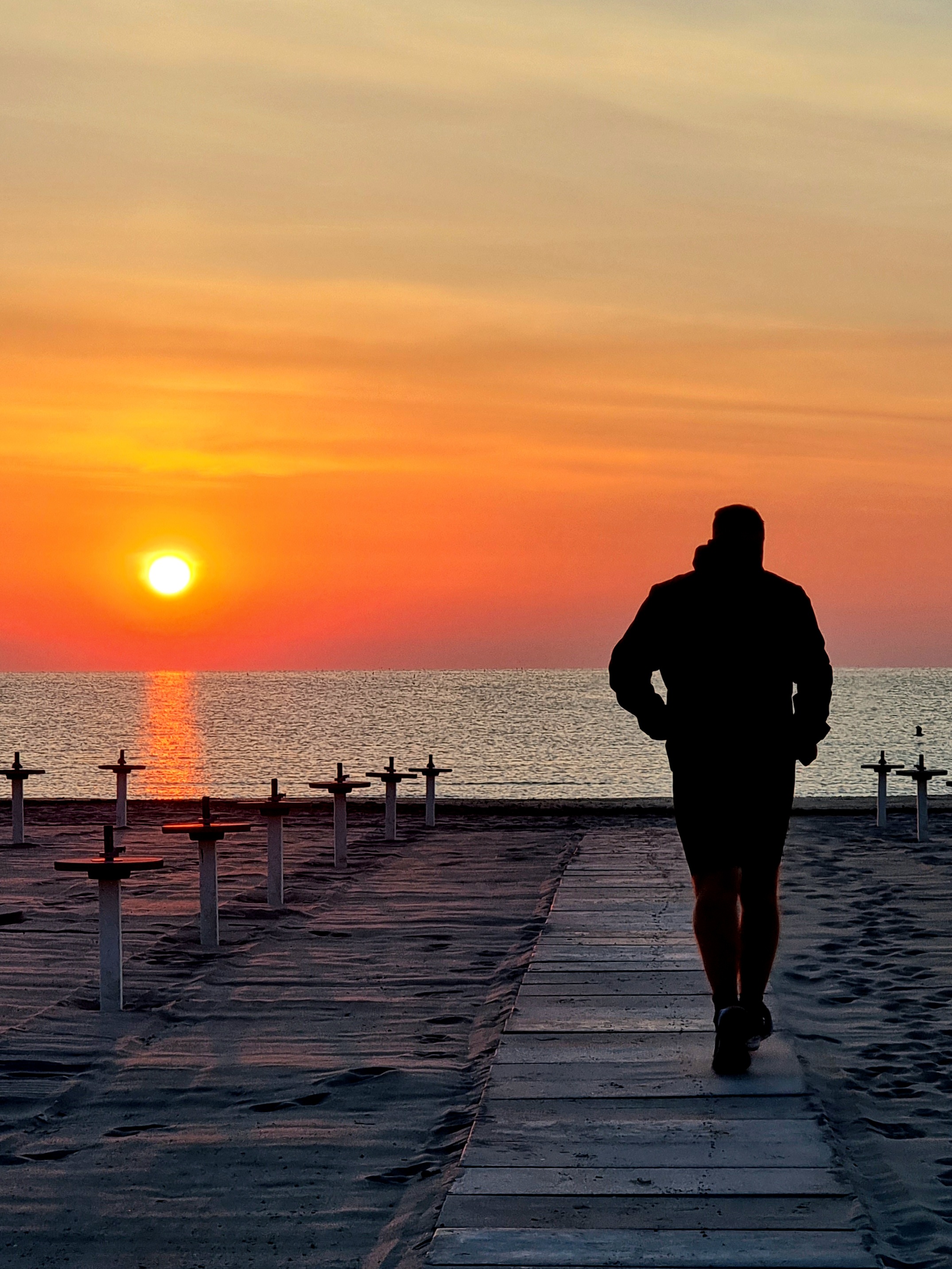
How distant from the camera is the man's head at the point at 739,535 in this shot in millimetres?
5297

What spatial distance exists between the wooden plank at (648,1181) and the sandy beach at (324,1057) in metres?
0.17

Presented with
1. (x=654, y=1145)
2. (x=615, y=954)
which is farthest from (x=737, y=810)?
(x=615, y=954)

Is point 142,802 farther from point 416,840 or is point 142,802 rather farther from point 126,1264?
point 126,1264

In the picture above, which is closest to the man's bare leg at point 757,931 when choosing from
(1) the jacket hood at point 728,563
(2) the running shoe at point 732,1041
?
(2) the running shoe at point 732,1041

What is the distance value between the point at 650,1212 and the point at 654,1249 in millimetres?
277

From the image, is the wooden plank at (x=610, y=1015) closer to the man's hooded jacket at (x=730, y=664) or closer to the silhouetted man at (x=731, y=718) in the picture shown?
the silhouetted man at (x=731, y=718)

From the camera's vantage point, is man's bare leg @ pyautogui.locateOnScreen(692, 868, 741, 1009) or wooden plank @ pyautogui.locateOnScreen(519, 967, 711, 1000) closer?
man's bare leg @ pyautogui.locateOnScreen(692, 868, 741, 1009)

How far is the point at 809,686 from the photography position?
17.2 feet

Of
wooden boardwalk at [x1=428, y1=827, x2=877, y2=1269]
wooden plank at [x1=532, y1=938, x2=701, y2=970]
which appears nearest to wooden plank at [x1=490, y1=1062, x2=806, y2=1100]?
wooden boardwalk at [x1=428, y1=827, x2=877, y2=1269]

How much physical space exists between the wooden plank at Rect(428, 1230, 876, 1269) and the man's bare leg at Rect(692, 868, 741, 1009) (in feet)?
4.90

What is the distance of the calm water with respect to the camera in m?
46.8

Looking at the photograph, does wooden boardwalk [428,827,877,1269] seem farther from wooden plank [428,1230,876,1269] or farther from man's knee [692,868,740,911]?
man's knee [692,868,740,911]

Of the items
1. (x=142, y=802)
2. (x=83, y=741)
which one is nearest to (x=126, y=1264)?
(x=142, y=802)

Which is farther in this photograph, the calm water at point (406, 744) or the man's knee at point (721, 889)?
the calm water at point (406, 744)
